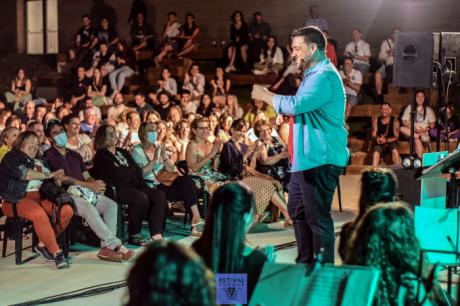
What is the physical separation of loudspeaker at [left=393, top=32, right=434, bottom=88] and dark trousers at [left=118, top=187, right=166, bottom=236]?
9.28 ft

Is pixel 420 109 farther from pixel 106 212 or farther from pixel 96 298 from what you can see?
pixel 96 298

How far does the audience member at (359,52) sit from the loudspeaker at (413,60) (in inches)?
264

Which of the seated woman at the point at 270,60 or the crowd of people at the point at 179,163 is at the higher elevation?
the seated woman at the point at 270,60

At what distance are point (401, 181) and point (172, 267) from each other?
5.64m

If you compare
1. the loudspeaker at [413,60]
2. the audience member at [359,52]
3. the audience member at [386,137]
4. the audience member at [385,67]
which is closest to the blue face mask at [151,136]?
the loudspeaker at [413,60]

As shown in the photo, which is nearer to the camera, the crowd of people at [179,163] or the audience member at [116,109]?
the crowd of people at [179,163]

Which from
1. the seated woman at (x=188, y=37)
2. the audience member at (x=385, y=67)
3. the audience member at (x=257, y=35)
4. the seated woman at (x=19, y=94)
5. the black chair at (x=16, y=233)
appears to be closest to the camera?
the black chair at (x=16, y=233)

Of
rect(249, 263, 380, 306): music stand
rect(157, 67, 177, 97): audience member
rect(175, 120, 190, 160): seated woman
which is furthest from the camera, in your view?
rect(157, 67, 177, 97): audience member

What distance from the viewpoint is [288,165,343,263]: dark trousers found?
4.98 metres

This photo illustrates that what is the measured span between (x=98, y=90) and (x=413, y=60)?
861 centimetres

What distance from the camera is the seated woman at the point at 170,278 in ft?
7.09

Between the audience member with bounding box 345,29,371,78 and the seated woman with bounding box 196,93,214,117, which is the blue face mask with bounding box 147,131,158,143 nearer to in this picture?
the seated woman with bounding box 196,93,214,117

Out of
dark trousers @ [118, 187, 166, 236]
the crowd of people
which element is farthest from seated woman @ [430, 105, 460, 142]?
dark trousers @ [118, 187, 166, 236]

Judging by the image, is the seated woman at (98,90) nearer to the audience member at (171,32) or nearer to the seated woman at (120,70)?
the seated woman at (120,70)
